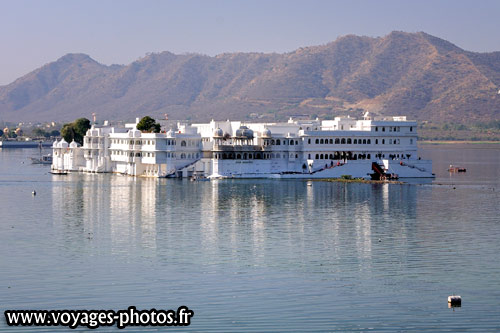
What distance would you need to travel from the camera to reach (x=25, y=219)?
64750 mm

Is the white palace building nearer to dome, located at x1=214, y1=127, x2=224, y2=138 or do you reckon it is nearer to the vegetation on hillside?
dome, located at x1=214, y1=127, x2=224, y2=138

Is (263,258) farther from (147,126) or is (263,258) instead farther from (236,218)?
(147,126)

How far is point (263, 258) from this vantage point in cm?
4712

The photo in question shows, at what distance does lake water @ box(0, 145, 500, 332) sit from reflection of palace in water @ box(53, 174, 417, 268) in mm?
156

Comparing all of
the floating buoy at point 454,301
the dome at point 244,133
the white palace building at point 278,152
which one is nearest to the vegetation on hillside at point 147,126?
the white palace building at point 278,152

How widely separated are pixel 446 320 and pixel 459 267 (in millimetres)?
10569

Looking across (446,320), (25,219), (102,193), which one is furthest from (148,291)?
(102,193)

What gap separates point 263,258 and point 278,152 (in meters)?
65.2

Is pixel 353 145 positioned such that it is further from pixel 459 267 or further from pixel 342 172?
pixel 459 267

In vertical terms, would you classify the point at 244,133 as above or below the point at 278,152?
above

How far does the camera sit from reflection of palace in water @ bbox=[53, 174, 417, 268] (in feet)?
163

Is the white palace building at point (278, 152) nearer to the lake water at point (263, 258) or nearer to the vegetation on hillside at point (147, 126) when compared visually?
the vegetation on hillside at point (147, 126)

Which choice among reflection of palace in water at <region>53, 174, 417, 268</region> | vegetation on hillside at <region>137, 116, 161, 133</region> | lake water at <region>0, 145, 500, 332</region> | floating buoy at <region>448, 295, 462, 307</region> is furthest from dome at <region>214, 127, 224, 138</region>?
floating buoy at <region>448, 295, 462, 307</region>

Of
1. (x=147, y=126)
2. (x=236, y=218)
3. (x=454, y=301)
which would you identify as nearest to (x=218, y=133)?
(x=147, y=126)
